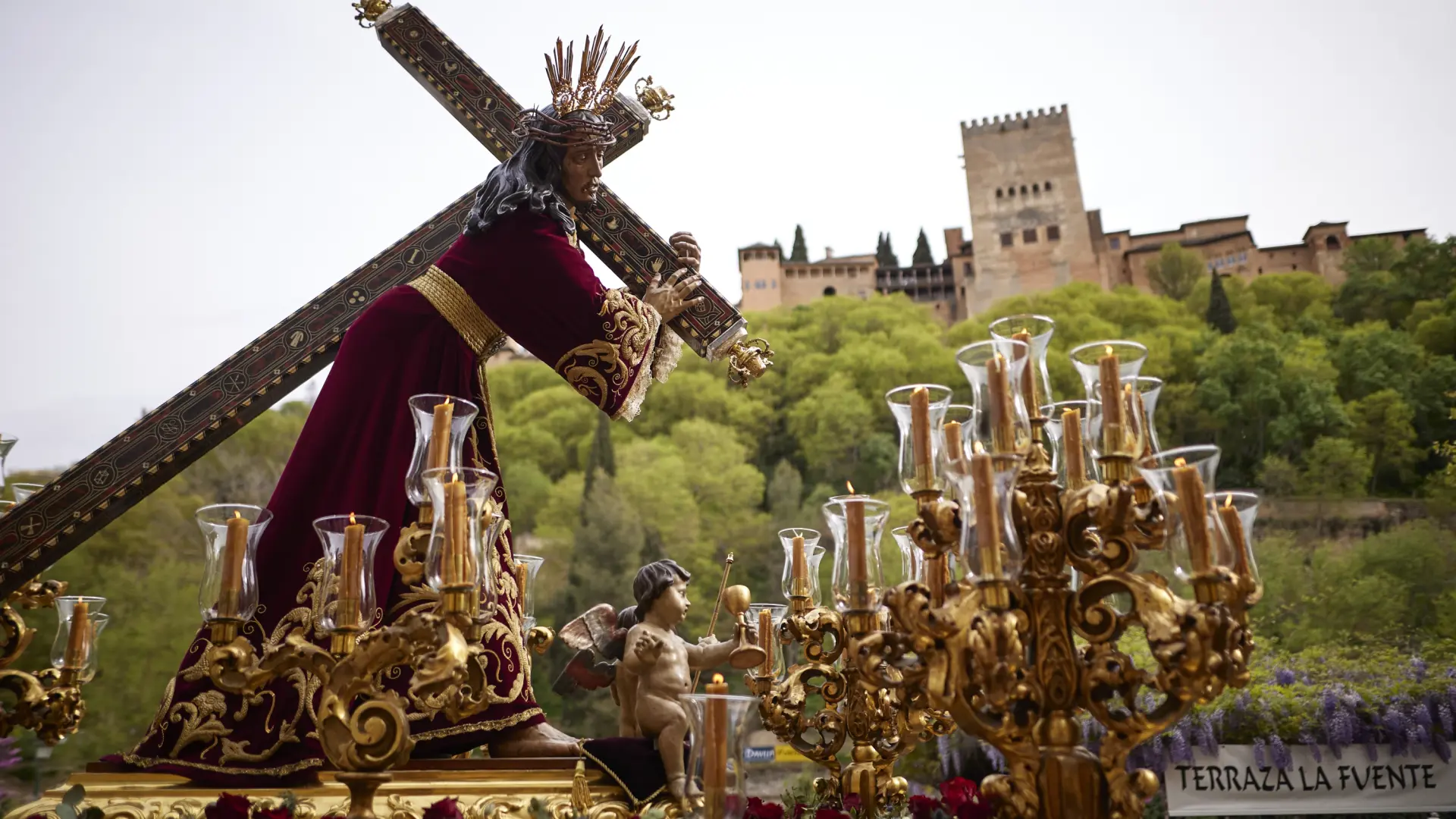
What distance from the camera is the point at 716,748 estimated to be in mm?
2828

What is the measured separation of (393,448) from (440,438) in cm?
96

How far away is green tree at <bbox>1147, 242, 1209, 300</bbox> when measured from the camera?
4978 cm

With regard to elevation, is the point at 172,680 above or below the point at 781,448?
below

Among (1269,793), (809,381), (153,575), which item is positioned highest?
(809,381)

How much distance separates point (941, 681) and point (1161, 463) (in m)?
0.78

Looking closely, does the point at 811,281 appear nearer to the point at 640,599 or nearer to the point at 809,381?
the point at 809,381

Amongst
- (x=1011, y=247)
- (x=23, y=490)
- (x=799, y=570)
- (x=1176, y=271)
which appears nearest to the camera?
(x=799, y=570)

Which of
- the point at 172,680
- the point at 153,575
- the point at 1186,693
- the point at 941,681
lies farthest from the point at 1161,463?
the point at 153,575

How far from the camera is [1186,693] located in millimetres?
2662

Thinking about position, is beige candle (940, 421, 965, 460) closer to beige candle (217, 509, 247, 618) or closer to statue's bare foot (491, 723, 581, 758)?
statue's bare foot (491, 723, 581, 758)

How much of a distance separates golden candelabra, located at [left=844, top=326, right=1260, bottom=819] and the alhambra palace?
52.4 meters

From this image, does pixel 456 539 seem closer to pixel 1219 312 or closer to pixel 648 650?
pixel 648 650

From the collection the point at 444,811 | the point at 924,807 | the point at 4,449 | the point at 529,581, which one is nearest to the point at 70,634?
the point at 4,449

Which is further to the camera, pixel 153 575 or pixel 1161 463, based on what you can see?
pixel 153 575
